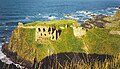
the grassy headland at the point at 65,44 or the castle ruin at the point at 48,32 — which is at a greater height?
the castle ruin at the point at 48,32

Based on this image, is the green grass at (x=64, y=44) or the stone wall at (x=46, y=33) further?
the stone wall at (x=46, y=33)

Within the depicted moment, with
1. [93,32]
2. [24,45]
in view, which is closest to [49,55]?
[24,45]

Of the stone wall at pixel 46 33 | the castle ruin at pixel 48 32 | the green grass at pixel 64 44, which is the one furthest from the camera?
the stone wall at pixel 46 33

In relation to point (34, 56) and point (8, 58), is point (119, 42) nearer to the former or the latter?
point (34, 56)

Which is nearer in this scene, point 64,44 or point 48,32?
point 64,44

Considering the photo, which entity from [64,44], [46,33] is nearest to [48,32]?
[46,33]

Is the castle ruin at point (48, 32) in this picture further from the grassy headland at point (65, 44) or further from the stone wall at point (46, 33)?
the grassy headland at point (65, 44)

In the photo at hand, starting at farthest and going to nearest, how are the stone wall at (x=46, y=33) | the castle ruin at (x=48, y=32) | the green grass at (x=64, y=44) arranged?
1. the stone wall at (x=46, y=33)
2. the castle ruin at (x=48, y=32)
3. the green grass at (x=64, y=44)

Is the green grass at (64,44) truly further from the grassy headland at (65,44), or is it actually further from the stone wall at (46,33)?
the stone wall at (46,33)

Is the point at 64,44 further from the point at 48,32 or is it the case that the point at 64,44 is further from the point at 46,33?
the point at 46,33

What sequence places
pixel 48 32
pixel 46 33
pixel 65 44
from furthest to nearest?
pixel 48 32 → pixel 46 33 → pixel 65 44

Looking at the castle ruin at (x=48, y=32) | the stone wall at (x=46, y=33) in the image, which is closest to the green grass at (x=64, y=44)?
the castle ruin at (x=48, y=32)
